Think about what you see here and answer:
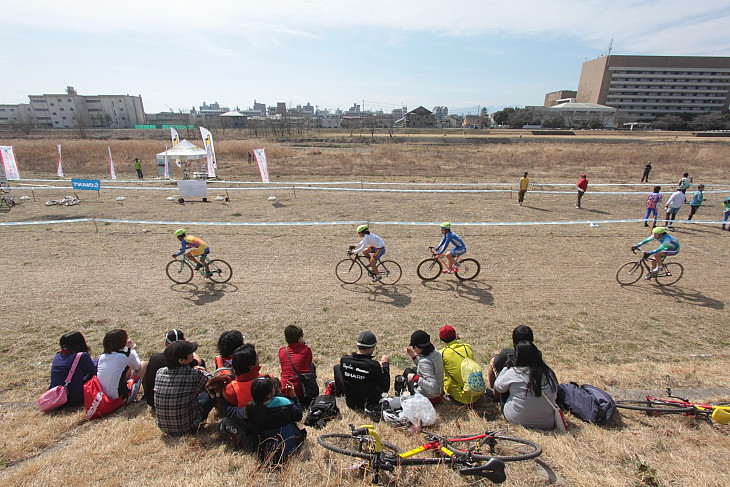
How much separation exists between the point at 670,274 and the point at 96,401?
1276 centimetres

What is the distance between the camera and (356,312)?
27.7 ft

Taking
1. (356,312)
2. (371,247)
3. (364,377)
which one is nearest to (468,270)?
(371,247)

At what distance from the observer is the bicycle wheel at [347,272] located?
10.2 metres

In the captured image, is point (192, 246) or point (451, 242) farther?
point (451, 242)

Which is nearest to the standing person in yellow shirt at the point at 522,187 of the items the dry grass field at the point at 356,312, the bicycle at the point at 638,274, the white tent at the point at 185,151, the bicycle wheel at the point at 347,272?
the dry grass field at the point at 356,312

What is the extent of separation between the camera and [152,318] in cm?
816

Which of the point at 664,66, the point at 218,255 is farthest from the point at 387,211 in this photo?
the point at 664,66

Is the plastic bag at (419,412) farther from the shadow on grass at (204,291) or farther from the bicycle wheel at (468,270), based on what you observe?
the shadow on grass at (204,291)

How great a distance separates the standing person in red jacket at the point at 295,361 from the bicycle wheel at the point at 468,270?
6.01 meters

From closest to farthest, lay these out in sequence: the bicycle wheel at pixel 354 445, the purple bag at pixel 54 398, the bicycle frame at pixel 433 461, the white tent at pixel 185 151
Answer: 1. the bicycle frame at pixel 433 461
2. the bicycle wheel at pixel 354 445
3. the purple bag at pixel 54 398
4. the white tent at pixel 185 151

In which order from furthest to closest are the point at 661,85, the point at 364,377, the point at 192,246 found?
the point at 661,85 < the point at 192,246 < the point at 364,377

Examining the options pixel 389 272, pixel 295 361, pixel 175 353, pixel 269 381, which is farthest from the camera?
pixel 389 272

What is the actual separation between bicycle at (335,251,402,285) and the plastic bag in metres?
5.53

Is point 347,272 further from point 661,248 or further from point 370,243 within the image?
point 661,248
